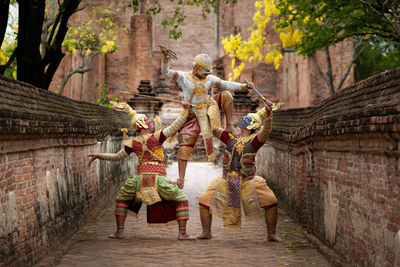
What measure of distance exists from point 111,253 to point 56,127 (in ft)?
5.66

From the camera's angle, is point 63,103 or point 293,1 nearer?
point 63,103

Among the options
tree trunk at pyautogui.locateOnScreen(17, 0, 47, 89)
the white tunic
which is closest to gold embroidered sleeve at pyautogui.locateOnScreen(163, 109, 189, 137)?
the white tunic

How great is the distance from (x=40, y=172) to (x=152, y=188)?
5.40ft

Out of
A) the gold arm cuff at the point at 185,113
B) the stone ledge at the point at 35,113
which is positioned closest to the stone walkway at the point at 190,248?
the stone ledge at the point at 35,113

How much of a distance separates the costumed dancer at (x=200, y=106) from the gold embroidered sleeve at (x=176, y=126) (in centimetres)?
28

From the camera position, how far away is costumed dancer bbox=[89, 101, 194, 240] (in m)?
Answer: 7.44

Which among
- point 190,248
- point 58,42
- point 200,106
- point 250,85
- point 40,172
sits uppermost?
point 58,42

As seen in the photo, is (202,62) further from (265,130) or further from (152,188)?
(152,188)

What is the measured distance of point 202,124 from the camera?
7.86 meters

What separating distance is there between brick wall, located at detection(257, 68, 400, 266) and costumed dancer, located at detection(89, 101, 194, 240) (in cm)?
190

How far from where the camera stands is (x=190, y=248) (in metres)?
6.90

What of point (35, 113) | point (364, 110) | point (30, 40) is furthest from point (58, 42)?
point (364, 110)

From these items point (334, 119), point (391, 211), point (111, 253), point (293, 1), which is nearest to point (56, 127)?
point (111, 253)

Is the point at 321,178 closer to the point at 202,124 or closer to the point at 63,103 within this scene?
the point at 202,124
